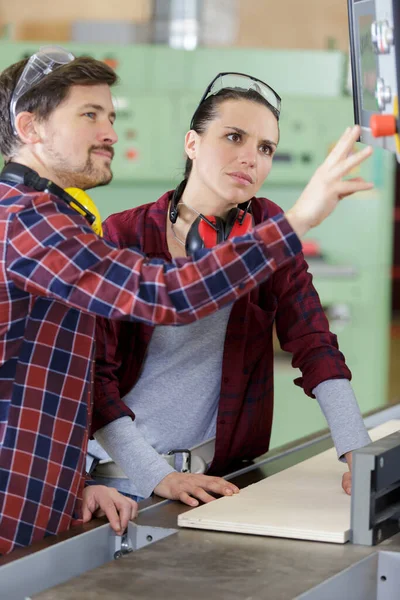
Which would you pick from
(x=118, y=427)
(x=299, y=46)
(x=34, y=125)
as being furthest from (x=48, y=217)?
(x=299, y=46)

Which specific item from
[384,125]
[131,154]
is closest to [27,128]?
[384,125]

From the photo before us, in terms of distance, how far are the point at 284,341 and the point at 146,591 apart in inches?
29.4

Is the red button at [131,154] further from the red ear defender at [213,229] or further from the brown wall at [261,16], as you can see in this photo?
the red ear defender at [213,229]

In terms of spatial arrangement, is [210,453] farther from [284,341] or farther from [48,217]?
[48,217]

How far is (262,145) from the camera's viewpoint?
181cm

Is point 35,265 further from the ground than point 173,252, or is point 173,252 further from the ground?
point 173,252

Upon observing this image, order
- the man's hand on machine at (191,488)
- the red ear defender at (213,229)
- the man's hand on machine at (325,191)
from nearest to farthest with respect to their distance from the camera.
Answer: the man's hand on machine at (325,191), the man's hand on machine at (191,488), the red ear defender at (213,229)

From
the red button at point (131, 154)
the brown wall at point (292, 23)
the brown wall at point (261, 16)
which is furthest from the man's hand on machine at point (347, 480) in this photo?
the brown wall at point (292, 23)

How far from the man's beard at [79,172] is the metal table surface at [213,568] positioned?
1.71 ft

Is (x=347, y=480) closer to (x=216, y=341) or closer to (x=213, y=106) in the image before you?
(x=216, y=341)

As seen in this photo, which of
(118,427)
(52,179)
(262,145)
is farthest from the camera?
(262,145)

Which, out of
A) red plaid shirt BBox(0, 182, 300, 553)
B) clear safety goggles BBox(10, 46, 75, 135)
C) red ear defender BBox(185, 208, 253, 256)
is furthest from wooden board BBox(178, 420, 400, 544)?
clear safety goggles BBox(10, 46, 75, 135)

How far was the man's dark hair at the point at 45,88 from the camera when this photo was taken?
1499 millimetres

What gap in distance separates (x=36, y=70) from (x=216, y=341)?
22.8 inches
